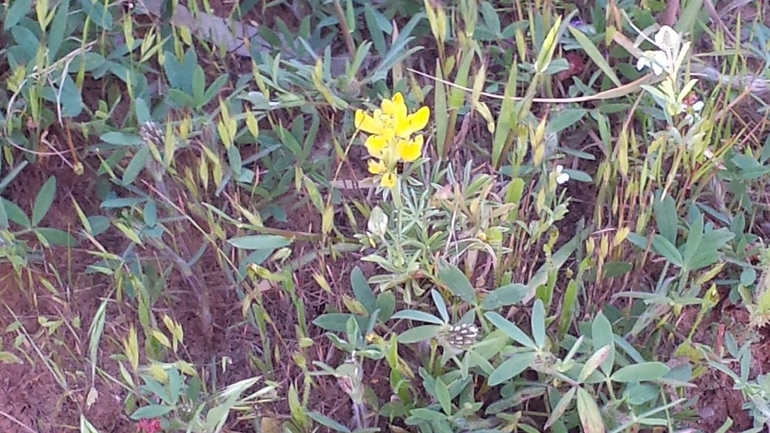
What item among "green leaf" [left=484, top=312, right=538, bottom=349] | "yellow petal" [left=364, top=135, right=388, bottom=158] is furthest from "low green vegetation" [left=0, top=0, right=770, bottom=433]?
"yellow petal" [left=364, top=135, right=388, bottom=158]

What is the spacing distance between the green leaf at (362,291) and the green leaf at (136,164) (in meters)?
0.37

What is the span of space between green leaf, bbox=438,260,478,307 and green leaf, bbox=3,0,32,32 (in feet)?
2.52

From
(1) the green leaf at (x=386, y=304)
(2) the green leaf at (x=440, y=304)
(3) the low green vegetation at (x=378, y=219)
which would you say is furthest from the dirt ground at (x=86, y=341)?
(2) the green leaf at (x=440, y=304)

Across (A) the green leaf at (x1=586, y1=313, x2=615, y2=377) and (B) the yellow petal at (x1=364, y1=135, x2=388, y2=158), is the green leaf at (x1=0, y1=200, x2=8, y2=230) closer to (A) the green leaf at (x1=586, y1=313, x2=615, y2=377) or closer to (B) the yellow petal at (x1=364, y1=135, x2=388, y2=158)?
(B) the yellow petal at (x1=364, y1=135, x2=388, y2=158)

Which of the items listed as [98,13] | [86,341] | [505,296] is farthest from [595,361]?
[98,13]

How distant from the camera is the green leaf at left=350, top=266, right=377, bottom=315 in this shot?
126 centimetres

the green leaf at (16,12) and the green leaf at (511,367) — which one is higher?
the green leaf at (16,12)

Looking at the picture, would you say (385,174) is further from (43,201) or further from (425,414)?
(43,201)

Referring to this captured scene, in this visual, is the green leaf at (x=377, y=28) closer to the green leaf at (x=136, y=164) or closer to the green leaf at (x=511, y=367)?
the green leaf at (x=136, y=164)

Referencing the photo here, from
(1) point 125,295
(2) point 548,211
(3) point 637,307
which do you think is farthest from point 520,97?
(1) point 125,295

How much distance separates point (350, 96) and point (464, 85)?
0.61ft

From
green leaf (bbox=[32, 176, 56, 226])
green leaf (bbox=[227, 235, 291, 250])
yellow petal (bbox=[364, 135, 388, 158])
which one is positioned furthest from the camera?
green leaf (bbox=[32, 176, 56, 226])

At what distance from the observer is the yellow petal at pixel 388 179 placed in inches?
42.3

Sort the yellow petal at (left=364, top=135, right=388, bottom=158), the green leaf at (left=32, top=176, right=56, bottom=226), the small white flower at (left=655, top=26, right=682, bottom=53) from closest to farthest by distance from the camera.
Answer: the yellow petal at (left=364, top=135, right=388, bottom=158) → the small white flower at (left=655, top=26, right=682, bottom=53) → the green leaf at (left=32, top=176, right=56, bottom=226)
